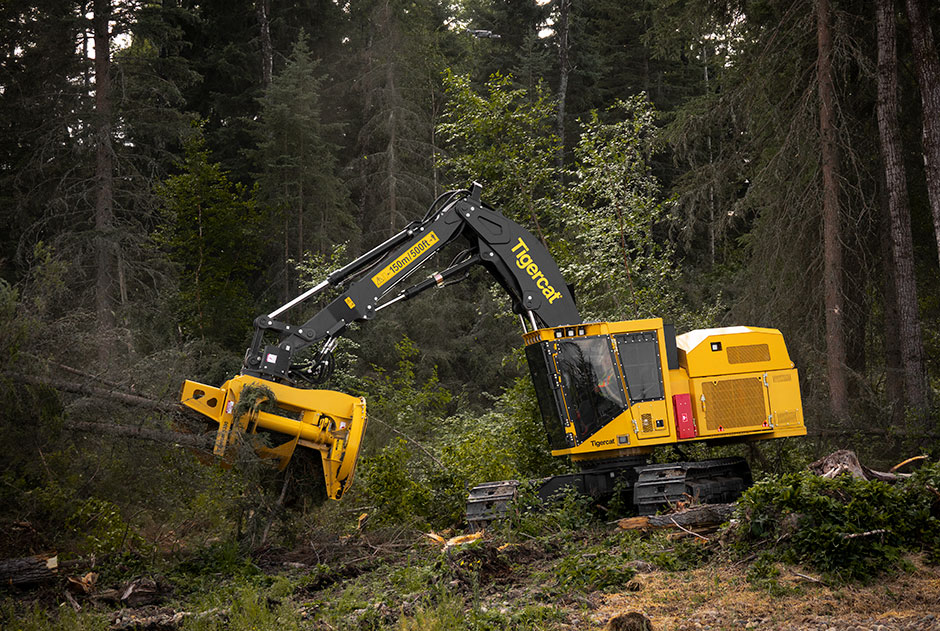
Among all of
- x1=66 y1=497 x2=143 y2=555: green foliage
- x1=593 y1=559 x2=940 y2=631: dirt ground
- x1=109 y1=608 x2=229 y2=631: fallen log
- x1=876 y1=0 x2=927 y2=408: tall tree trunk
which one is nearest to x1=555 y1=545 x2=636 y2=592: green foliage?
x1=593 y1=559 x2=940 y2=631: dirt ground

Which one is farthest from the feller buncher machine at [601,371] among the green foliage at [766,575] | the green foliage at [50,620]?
the green foliage at [50,620]

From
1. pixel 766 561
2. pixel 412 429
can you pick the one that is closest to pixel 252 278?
pixel 412 429

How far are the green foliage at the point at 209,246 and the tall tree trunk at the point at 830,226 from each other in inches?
632

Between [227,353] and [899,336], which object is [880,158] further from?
[227,353]

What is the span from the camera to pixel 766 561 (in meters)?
7.57

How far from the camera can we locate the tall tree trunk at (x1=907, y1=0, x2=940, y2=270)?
14352mm

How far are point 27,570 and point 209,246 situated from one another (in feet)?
61.2

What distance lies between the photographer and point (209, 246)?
26.3 m

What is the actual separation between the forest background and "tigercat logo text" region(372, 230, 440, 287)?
2384 millimetres

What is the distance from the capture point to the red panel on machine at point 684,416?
33.9ft

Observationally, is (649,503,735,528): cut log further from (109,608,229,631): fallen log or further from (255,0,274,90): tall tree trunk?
(255,0,274,90): tall tree trunk

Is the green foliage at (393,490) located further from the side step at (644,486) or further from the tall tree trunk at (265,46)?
the tall tree trunk at (265,46)

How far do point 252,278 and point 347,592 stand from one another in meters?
22.7

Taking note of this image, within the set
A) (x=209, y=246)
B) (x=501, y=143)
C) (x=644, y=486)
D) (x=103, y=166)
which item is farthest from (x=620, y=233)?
(x=209, y=246)
